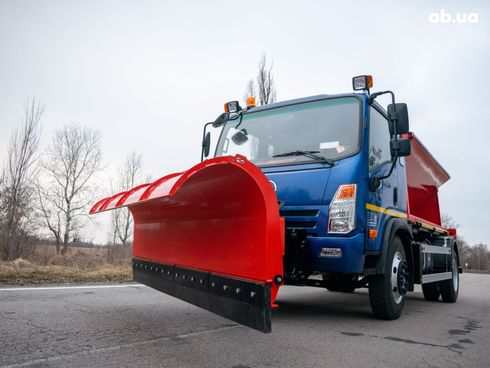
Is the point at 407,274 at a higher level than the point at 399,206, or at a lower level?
lower

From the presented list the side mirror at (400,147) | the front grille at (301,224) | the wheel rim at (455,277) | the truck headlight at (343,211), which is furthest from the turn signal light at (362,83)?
the wheel rim at (455,277)

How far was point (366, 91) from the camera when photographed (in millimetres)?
4668

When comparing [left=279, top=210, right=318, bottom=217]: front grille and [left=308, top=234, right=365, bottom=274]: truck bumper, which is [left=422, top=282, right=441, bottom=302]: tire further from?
[left=279, top=210, right=318, bottom=217]: front grille

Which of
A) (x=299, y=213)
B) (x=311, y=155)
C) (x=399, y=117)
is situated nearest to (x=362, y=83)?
(x=399, y=117)

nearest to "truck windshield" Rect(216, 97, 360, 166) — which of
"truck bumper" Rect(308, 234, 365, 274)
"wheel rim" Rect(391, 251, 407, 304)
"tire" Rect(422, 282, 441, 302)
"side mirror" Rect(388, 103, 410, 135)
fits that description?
"side mirror" Rect(388, 103, 410, 135)

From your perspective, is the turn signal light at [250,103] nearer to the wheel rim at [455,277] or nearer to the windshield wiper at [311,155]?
the windshield wiper at [311,155]

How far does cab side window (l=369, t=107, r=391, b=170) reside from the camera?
173 inches

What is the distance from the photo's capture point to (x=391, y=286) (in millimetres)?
4402

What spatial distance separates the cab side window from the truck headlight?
56 cm

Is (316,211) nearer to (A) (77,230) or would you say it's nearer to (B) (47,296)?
(B) (47,296)

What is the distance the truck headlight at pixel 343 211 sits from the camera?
12.6 ft

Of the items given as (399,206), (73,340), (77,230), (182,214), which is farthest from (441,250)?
(77,230)

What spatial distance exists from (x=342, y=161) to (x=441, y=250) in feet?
13.4

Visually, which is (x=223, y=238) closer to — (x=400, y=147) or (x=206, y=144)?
(x=400, y=147)
